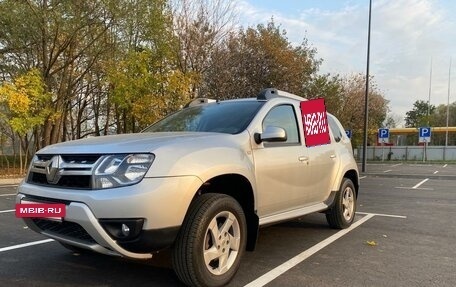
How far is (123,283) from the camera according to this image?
411cm

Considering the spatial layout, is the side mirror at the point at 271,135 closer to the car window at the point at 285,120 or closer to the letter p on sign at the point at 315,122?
the car window at the point at 285,120

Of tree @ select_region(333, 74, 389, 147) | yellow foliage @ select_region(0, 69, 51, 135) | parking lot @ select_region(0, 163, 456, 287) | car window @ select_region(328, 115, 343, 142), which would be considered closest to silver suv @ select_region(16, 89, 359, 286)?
parking lot @ select_region(0, 163, 456, 287)

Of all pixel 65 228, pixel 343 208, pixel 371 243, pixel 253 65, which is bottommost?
pixel 371 243

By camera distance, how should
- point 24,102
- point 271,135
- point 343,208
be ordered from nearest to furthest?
point 271,135
point 343,208
point 24,102

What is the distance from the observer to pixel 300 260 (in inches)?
195

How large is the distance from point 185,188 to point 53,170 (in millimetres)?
1206

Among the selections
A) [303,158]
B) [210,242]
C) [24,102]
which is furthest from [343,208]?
[24,102]

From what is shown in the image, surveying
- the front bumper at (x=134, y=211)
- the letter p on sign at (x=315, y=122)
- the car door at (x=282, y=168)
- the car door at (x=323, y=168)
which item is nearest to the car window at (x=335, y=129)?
the car door at (x=323, y=168)

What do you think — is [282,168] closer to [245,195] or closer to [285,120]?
[245,195]

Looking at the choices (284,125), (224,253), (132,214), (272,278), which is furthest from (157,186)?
(284,125)

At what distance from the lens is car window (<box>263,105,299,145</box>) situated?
5031 millimetres

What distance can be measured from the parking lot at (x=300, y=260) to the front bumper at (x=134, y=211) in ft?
2.50

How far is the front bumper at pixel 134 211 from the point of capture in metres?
3.39

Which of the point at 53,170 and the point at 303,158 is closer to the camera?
the point at 53,170
